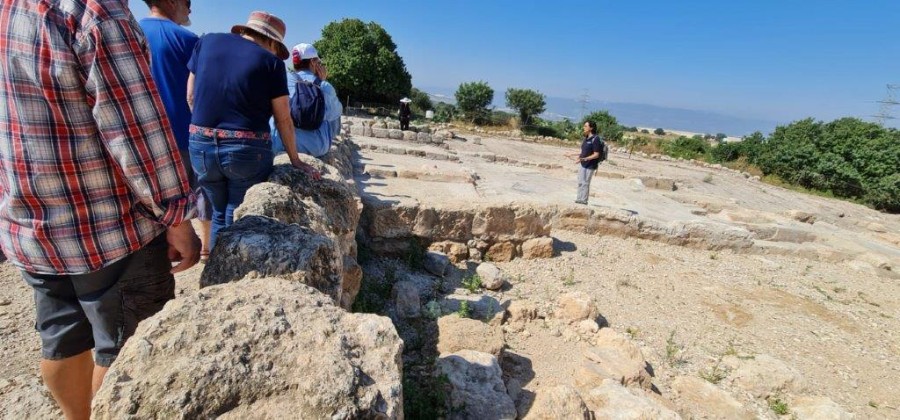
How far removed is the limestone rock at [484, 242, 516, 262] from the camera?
6.30 m

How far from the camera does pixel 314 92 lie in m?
3.59

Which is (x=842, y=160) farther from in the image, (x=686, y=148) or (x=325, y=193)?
(x=325, y=193)

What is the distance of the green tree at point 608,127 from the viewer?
31812 millimetres

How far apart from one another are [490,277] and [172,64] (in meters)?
3.84

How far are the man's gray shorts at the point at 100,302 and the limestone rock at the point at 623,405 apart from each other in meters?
2.60

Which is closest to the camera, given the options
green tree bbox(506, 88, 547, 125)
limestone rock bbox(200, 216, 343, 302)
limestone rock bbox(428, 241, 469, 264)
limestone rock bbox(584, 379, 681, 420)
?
limestone rock bbox(200, 216, 343, 302)

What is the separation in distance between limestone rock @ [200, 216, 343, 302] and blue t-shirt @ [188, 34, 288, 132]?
865mm

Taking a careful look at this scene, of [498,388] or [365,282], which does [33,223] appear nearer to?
[498,388]

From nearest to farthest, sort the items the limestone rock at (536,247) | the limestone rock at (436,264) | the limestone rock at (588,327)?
the limestone rock at (588,327)
the limestone rock at (436,264)
the limestone rock at (536,247)

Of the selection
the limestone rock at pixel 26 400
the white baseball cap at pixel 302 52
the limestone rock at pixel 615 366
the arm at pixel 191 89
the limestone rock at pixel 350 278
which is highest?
the white baseball cap at pixel 302 52

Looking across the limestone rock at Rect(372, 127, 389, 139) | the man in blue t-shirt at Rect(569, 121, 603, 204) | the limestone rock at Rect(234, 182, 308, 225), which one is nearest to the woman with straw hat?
the limestone rock at Rect(234, 182, 308, 225)

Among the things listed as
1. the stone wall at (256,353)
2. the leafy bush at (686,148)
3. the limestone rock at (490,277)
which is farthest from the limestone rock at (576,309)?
the leafy bush at (686,148)

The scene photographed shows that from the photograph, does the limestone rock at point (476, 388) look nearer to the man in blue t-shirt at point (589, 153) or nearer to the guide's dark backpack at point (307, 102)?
the guide's dark backpack at point (307, 102)

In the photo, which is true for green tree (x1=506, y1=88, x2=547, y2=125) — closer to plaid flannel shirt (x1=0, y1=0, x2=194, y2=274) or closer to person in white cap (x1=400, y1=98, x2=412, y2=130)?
person in white cap (x1=400, y1=98, x2=412, y2=130)
